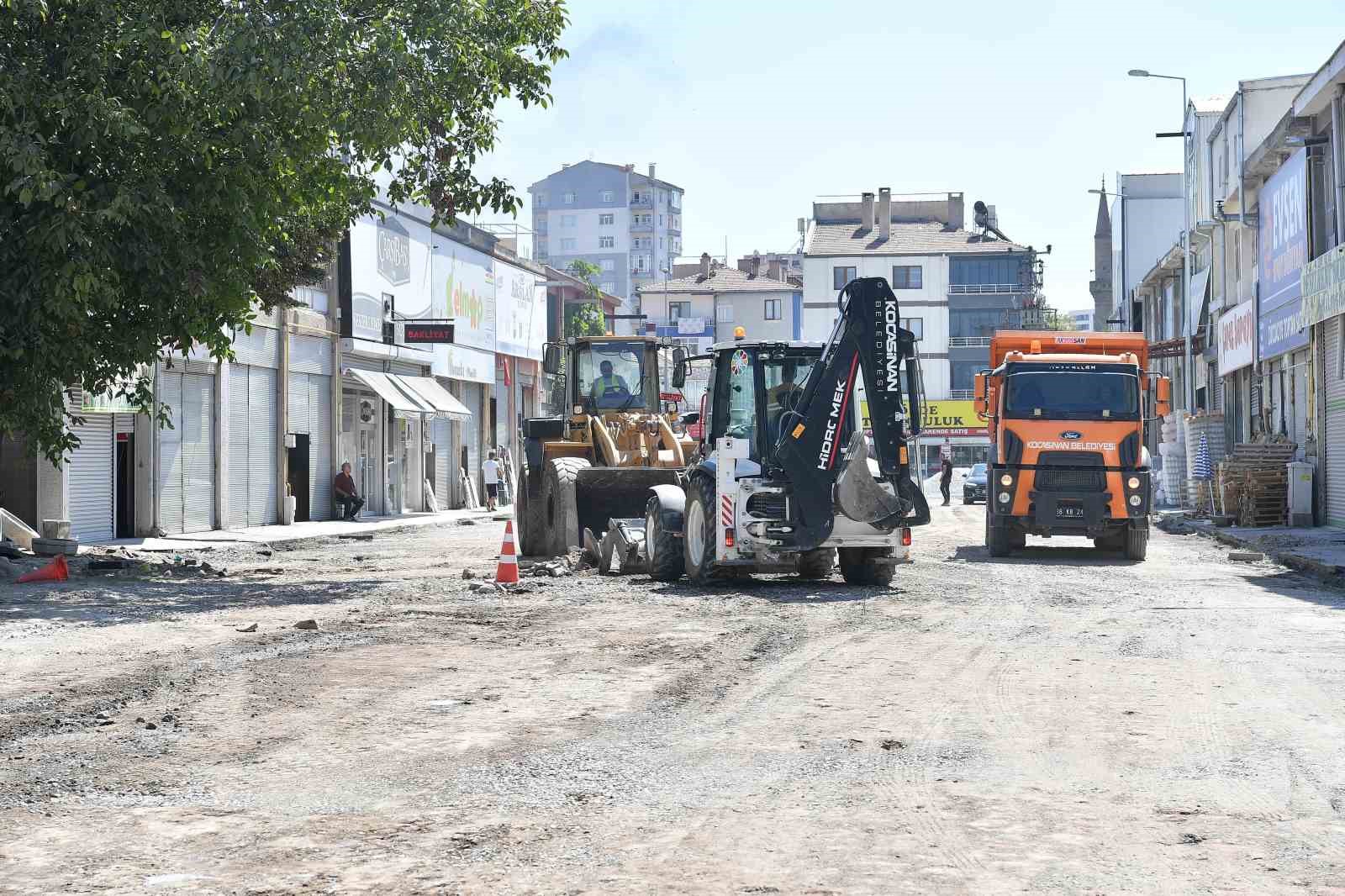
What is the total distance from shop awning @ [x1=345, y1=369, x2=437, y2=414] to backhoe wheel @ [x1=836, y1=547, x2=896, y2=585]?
22.1 metres

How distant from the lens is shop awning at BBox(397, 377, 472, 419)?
40625 mm

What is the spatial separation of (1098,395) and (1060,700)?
44.2 ft

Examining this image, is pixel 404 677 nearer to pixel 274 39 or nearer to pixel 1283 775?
pixel 1283 775

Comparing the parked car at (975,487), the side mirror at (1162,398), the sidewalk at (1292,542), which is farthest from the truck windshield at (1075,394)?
the parked car at (975,487)

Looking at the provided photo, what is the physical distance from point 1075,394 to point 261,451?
18.0 metres

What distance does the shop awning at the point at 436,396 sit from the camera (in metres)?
40.6

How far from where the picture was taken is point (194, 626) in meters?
13.4

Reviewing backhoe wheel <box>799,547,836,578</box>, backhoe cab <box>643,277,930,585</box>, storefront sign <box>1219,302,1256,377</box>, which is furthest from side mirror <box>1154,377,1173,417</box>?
storefront sign <box>1219,302,1256,377</box>

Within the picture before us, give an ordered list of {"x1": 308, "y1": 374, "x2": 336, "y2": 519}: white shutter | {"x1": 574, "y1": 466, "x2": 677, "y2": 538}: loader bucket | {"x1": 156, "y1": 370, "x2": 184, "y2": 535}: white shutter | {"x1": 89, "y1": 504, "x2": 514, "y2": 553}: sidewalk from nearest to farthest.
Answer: {"x1": 574, "y1": 466, "x2": 677, "y2": 538}: loader bucket
{"x1": 89, "y1": 504, "x2": 514, "y2": 553}: sidewalk
{"x1": 156, "y1": 370, "x2": 184, "y2": 535}: white shutter
{"x1": 308, "y1": 374, "x2": 336, "y2": 519}: white shutter

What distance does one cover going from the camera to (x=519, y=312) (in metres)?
52.4

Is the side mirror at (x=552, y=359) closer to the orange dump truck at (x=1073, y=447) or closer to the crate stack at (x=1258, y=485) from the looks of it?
the orange dump truck at (x=1073, y=447)

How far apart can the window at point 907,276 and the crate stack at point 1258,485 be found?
6582cm

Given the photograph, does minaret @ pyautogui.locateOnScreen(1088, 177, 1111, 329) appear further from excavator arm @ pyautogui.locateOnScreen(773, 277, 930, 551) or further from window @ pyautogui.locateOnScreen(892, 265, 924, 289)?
excavator arm @ pyautogui.locateOnScreen(773, 277, 930, 551)

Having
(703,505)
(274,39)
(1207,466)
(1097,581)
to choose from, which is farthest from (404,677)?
(1207,466)
